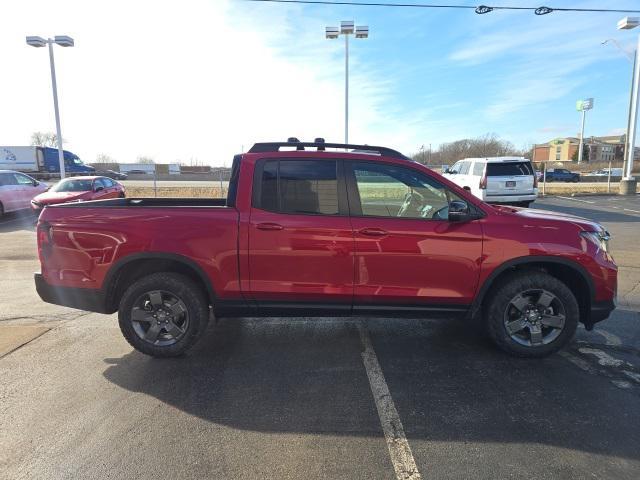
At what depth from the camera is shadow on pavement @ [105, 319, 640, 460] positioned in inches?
120

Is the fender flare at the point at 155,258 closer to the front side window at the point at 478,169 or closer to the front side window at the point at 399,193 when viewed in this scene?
the front side window at the point at 399,193

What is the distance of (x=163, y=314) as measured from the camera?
13.6ft

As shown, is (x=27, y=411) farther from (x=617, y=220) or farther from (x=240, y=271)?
(x=617, y=220)

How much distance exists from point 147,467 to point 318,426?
3.69ft

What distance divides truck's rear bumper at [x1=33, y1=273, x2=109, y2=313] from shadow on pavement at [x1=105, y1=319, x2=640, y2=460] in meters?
0.57

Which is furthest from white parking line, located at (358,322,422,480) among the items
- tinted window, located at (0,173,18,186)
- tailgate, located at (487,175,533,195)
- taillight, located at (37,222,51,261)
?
tinted window, located at (0,173,18,186)

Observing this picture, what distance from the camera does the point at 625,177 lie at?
25.7m

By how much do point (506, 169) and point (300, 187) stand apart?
43.2ft

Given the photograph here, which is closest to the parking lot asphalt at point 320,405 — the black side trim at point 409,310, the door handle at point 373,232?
the black side trim at point 409,310

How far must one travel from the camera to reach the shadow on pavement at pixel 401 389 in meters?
3.05

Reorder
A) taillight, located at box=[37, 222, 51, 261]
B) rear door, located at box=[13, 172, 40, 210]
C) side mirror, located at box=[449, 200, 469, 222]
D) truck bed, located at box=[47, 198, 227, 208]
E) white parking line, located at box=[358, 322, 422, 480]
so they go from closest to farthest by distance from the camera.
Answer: white parking line, located at box=[358, 322, 422, 480] < side mirror, located at box=[449, 200, 469, 222] < taillight, located at box=[37, 222, 51, 261] < truck bed, located at box=[47, 198, 227, 208] < rear door, located at box=[13, 172, 40, 210]

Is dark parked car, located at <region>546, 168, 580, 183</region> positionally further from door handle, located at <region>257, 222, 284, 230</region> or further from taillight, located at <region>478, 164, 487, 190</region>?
door handle, located at <region>257, 222, 284, 230</region>

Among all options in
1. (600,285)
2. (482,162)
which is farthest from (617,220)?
(600,285)

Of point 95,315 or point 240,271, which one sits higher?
point 240,271
